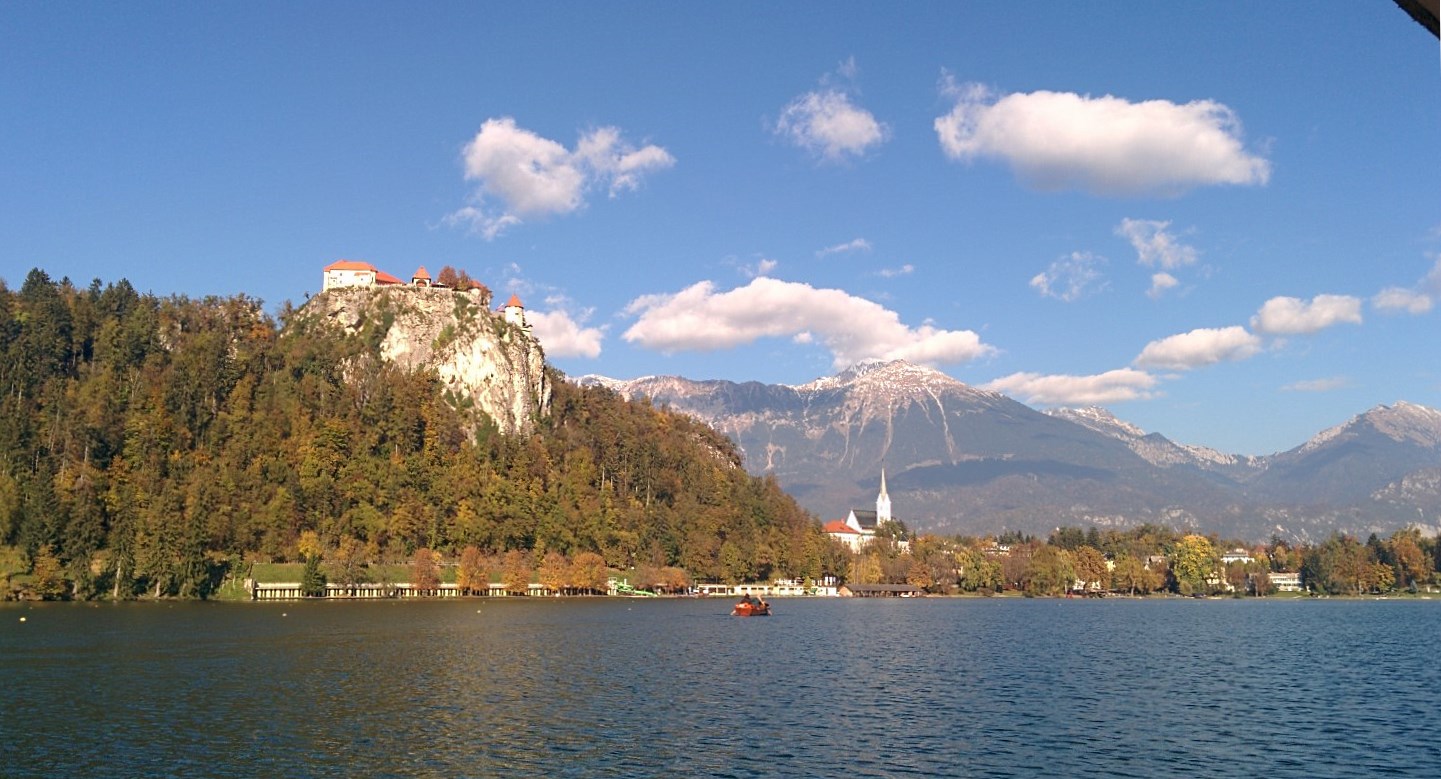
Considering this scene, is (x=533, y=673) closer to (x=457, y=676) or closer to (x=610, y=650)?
(x=457, y=676)

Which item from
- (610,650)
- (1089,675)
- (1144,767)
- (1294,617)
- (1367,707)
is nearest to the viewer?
(1144,767)

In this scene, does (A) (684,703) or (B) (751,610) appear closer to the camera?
(A) (684,703)

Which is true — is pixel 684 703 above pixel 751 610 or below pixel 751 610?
above

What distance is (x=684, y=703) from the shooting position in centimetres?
7000

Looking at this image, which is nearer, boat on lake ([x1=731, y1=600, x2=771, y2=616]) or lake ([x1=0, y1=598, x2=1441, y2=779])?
lake ([x1=0, y1=598, x2=1441, y2=779])

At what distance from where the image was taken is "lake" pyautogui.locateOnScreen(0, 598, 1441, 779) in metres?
51.8

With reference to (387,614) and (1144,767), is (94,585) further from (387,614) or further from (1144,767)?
(1144,767)

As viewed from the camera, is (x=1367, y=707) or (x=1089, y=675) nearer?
(x=1367, y=707)

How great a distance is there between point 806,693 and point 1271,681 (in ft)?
130

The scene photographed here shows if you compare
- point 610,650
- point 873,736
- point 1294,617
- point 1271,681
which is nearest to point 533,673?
point 610,650

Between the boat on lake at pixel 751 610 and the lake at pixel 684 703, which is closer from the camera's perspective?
the lake at pixel 684 703

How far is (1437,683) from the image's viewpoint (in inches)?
3423

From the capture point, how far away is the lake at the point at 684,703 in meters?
51.8

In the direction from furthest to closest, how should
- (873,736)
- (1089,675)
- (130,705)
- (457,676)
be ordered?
(1089,675), (457,676), (130,705), (873,736)
